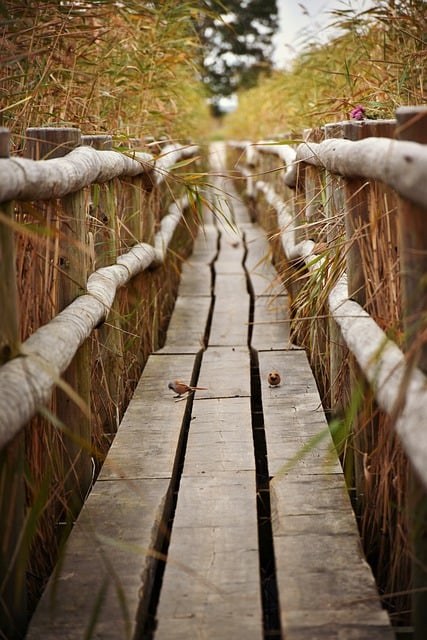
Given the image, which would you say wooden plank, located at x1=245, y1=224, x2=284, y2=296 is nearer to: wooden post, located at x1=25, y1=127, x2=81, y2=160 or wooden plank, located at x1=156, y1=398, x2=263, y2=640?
wooden plank, located at x1=156, y1=398, x2=263, y2=640

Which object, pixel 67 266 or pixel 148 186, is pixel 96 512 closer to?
pixel 67 266

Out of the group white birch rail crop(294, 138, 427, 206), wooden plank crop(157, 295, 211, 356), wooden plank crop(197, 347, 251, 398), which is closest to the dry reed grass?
white birch rail crop(294, 138, 427, 206)

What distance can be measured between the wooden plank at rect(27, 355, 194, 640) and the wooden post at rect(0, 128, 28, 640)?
0.07 metres

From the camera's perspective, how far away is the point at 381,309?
7.52 feet

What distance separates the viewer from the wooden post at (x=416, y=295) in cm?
174

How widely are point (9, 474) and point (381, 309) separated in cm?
93

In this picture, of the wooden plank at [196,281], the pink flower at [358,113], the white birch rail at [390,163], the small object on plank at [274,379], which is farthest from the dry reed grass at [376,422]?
the wooden plank at [196,281]

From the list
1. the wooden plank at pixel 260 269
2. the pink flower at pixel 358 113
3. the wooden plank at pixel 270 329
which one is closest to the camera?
the pink flower at pixel 358 113

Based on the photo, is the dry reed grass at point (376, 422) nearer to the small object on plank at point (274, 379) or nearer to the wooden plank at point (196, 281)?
the small object on plank at point (274, 379)

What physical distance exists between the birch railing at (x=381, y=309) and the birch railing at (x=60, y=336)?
0.54m

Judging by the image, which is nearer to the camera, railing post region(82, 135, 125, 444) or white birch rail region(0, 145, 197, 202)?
white birch rail region(0, 145, 197, 202)

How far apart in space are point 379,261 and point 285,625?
914 millimetres

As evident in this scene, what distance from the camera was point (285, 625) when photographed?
6.12ft

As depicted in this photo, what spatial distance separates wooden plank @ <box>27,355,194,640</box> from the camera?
6.24 feet
